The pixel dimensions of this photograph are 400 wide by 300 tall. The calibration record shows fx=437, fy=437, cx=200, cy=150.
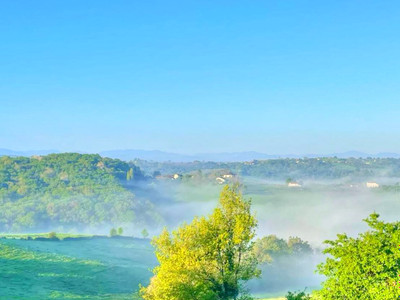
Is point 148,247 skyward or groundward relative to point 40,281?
groundward

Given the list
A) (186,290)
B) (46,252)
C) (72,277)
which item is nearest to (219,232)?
(186,290)

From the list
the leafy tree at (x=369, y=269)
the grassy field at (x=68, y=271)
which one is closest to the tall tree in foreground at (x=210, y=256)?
the leafy tree at (x=369, y=269)

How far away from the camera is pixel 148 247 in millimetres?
165250

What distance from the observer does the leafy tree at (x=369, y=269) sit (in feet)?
95.5

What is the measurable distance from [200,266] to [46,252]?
305ft

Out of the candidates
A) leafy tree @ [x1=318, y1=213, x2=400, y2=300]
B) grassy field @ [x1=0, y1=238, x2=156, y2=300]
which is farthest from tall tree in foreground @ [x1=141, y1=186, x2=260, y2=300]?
grassy field @ [x1=0, y1=238, x2=156, y2=300]

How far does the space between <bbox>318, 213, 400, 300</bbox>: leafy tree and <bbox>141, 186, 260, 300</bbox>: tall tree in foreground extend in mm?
7662

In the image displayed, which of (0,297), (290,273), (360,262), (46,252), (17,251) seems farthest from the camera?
(290,273)

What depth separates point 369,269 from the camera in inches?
1169

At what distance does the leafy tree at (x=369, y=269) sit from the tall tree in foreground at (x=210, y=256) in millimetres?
7662

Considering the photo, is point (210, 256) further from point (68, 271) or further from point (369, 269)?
point (68, 271)

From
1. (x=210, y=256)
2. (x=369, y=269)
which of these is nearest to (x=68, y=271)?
(x=210, y=256)

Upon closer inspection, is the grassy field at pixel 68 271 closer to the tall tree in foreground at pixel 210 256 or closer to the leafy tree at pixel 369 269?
the tall tree in foreground at pixel 210 256

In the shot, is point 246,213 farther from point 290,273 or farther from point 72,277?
point 290,273
